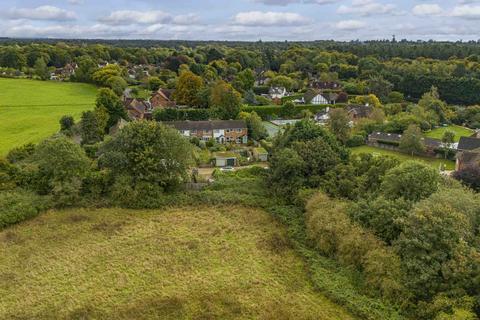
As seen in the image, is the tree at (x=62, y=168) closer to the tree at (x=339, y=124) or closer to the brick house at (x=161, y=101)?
the tree at (x=339, y=124)

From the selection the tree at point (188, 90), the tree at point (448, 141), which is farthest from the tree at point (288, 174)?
the tree at point (188, 90)

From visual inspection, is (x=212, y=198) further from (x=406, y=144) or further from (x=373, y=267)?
(x=406, y=144)

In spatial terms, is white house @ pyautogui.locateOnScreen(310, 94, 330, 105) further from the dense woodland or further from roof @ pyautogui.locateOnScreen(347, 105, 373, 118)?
the dense woodland

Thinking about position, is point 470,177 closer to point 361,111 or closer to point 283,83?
point 361,111

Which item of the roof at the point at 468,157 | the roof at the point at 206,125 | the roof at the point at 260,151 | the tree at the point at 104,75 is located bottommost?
the roof at the point at 260,151

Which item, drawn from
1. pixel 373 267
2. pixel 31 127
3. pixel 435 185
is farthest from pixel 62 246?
pixel 31 127

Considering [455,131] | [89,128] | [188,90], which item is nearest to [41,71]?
[188,90]

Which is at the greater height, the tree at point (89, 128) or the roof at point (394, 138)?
the tree at point (89, 128)
